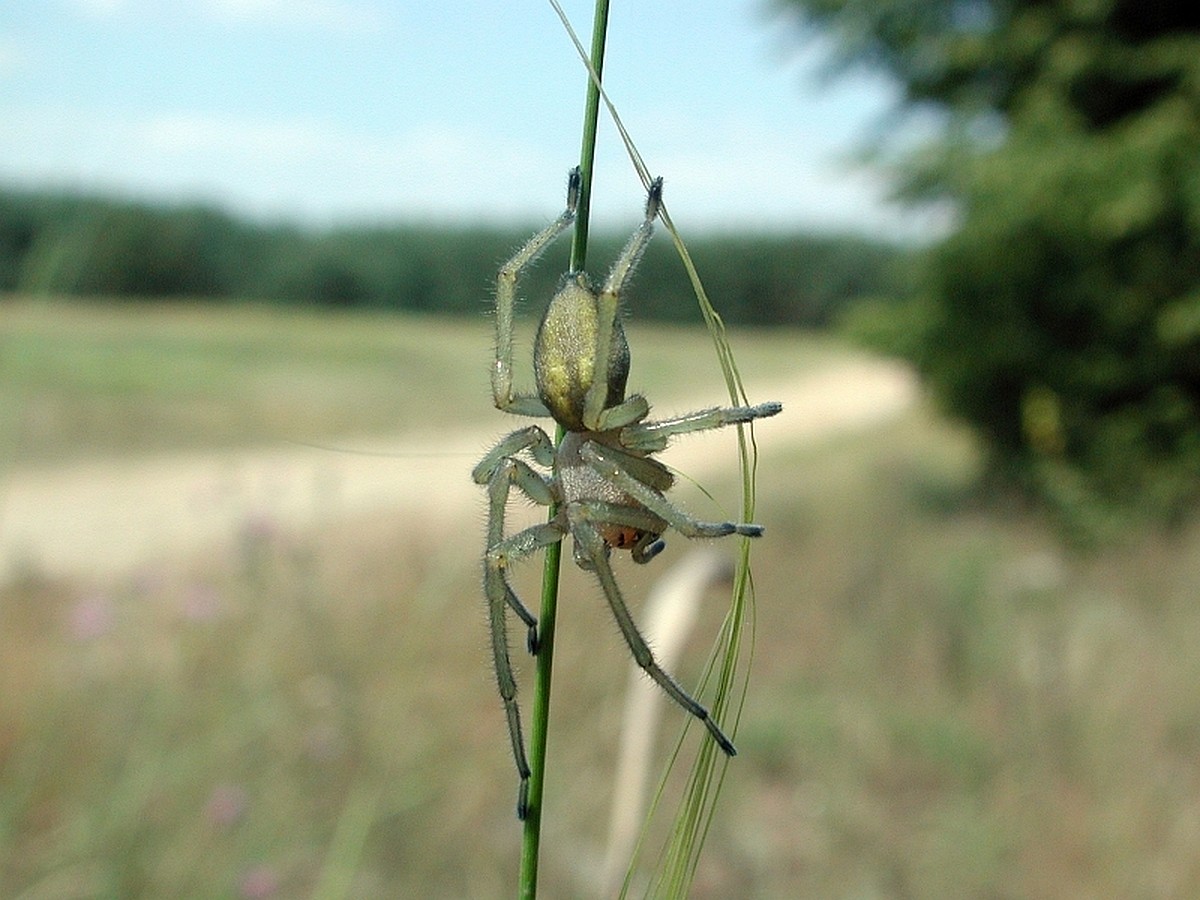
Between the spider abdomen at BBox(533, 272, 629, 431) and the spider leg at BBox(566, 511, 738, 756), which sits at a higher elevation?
the spider abdomen at BBox(533, 272, 629, 431)

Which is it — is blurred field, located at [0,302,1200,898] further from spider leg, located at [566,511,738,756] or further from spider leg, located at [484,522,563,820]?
spider leg, located at [566,511,738,756]

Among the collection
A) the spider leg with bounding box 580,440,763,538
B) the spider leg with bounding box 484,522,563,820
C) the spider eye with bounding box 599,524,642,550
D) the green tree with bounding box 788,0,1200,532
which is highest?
the green tree with bounding box 788,0,1200,532

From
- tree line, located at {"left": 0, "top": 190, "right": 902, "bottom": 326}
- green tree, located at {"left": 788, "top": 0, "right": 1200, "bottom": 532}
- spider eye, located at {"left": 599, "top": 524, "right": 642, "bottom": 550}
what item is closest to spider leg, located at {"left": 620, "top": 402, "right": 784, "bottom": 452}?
spider eye, located at {"left": 599, "top": 524, "right": 642, "bottom": 550}

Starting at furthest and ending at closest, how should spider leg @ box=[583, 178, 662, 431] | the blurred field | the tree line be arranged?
1. the tree line
2. the blurred field
3. spider leg @ box=[583, 178, 662, 431]

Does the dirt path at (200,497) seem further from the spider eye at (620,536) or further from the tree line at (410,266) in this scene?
the tree line at (410,266)

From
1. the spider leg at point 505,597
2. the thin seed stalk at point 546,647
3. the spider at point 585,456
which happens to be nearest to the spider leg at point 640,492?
the spider at point 585,456

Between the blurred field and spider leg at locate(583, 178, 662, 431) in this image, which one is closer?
spider leg at locate(583, 178, 662, 431)

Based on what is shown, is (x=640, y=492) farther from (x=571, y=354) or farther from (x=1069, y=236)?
(x=1069, y=236)

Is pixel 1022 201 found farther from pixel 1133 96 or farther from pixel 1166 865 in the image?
pixel 1166 865
